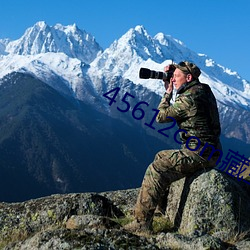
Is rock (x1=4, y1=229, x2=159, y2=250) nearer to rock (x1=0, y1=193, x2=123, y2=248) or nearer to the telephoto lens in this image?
rock (x1=0, y1=193, x2=123, y2=248)

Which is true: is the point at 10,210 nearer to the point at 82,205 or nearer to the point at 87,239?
the point at 82,205

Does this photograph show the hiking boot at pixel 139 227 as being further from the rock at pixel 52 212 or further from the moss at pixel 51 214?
the moss at pixel 51 214

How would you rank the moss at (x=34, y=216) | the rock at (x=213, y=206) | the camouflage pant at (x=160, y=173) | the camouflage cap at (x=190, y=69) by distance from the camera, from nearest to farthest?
the rock at (x=213, y=206)
the camouflage pant at (x=160, y=173)
the camouflage cap at (x=190, y=69)
the moss at (x=34, y=216)

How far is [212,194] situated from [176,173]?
0.97 metres

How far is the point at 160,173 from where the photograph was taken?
34.4ft

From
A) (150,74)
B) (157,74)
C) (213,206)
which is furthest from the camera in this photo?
(150,74)

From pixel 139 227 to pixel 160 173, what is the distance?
4.09 feet

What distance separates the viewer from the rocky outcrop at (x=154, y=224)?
7.26 meters

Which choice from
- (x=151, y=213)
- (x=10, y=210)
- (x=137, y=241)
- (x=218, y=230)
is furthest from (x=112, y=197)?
(x=137, y=241)

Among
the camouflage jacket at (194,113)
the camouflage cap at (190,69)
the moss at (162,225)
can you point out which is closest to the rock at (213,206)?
the moss at (162,225)

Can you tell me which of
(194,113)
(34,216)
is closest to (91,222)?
(34,216)

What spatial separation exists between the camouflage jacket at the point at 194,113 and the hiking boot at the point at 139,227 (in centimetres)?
206

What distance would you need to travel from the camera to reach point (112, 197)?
54.9ft

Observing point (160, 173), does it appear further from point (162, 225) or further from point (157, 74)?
point (157, 74)
